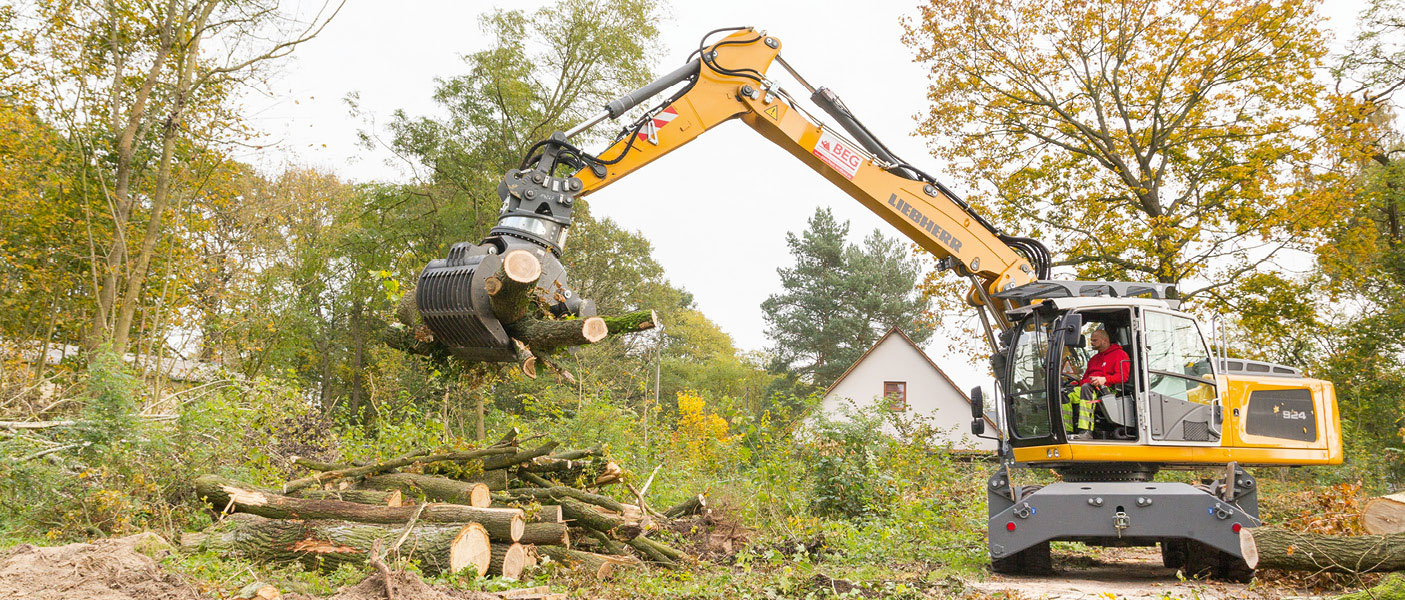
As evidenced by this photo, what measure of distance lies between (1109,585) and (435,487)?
5.04 m

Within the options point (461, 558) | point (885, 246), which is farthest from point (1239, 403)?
point (885, 246)

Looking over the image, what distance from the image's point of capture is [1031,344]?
279 inches

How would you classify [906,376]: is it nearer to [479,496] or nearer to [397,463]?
[397,463]

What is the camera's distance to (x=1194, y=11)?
1489cm

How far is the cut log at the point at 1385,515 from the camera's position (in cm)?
605

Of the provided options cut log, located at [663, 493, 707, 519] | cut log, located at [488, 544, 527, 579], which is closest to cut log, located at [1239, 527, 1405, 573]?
cut log, located at [663, 493, 707, 519]

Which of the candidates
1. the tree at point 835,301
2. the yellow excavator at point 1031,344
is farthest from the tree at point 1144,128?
the tree at point 835,301

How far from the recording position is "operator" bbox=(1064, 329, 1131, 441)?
668 cm

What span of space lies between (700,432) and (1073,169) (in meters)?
8.99

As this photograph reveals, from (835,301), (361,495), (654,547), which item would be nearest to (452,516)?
(361,495)

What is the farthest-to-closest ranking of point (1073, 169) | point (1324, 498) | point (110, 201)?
point (1073, 169) < point (110, 201) < point (1324, 498)

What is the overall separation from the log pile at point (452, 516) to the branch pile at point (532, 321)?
1216mm

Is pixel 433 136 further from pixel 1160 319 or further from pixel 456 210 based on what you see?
pixel 1160 319

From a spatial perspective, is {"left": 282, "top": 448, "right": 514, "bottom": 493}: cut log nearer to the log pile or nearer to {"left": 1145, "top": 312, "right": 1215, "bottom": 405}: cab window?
the log pile
